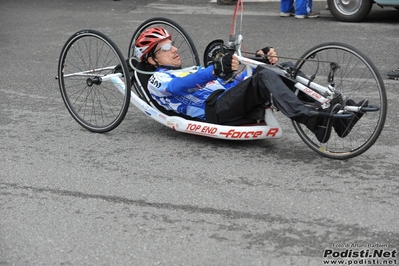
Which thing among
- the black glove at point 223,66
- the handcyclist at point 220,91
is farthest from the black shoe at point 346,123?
the black glove at point 223,66

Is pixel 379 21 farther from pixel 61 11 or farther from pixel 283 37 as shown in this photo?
pixel 61 11

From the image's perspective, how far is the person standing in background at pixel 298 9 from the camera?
11289 mm

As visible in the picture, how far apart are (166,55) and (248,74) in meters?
0.79

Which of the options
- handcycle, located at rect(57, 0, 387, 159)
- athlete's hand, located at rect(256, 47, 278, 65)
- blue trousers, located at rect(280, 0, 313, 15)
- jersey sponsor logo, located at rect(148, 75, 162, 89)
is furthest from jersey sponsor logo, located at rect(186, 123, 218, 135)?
blue trousers, located at rect(280, 0, 313, 15)

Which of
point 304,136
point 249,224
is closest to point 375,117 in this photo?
point 304,136

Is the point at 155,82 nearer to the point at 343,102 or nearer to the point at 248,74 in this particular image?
the point at 248,74

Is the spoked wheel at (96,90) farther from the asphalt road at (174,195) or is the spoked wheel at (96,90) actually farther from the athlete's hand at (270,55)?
the athlete's hand at (270,55)

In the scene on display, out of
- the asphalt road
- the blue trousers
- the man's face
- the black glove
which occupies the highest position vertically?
the black glove

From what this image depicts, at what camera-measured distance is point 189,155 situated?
5617mm

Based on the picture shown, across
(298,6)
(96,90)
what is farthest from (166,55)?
(298,6)

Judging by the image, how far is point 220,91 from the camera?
18.8ft

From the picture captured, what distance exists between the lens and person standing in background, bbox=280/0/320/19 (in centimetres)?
1129

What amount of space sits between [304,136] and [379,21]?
593 centimetres

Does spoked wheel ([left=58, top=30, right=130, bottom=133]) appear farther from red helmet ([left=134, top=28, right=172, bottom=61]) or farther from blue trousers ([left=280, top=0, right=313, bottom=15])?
blue trousers ([left=280, top=0, right=313, bottom=15])
